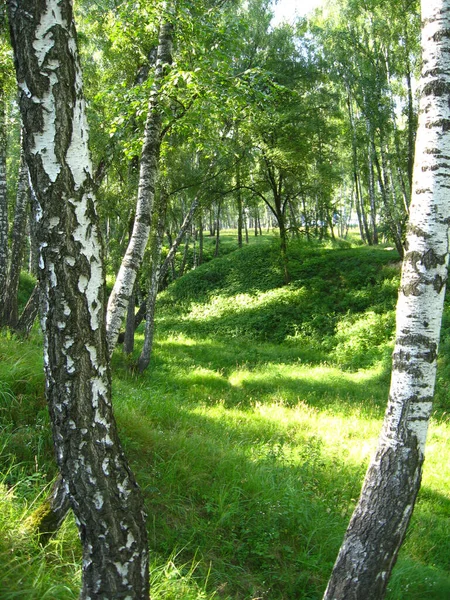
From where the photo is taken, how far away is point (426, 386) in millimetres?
2900

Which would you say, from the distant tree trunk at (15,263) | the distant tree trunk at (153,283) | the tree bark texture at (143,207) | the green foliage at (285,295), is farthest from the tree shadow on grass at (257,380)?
the tree bark texture at (143,207)

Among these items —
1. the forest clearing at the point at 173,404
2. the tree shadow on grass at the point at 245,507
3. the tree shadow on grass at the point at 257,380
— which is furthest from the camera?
the tree shadow on grass at the point at 257,380

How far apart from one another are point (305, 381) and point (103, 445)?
9.47 metres

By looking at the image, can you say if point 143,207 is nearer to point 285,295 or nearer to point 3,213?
point 3,213

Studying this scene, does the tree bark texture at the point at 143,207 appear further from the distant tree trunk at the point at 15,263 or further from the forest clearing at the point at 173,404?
the distant tree trunk at the point at 15,263

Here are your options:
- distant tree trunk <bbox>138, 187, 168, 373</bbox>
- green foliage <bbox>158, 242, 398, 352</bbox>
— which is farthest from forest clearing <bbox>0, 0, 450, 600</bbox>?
green foliage <bbox>158, 242, 398, 352</bbox>

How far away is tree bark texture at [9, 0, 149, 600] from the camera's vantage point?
2.07 meters

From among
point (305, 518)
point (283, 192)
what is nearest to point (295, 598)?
point (305, 518)

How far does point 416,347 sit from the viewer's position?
2904 millimetres

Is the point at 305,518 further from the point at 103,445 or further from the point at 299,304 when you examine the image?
the point at 299,304

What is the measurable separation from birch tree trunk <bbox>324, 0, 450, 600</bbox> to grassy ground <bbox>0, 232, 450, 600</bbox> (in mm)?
1004

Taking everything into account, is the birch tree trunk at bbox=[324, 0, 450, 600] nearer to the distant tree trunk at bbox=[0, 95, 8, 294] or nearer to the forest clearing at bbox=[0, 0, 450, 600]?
the forest clearing at bbox=[0, 0, 450, 600]

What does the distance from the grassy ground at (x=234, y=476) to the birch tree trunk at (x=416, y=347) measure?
100 centimetres

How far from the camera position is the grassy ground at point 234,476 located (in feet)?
10.6
